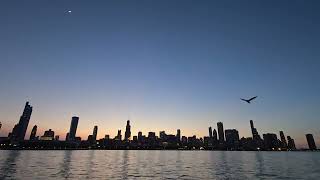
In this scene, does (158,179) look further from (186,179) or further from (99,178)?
(99,178)

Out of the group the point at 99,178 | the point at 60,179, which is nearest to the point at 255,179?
the point at 99,178

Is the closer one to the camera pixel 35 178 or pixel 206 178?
pixel 35 178

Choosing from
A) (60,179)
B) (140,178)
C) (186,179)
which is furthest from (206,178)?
(60,179)

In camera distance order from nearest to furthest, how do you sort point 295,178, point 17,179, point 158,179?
point 17,179 < point 158,179 < point 295,178

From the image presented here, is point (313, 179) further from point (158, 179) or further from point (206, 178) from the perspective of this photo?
point (158, 179)

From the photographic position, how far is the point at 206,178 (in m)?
52.2

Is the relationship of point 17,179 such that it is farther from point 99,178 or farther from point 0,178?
point 99,178

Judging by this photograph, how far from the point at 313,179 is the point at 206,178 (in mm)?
21939

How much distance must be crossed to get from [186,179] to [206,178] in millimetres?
5522

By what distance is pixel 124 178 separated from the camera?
48.7 meters

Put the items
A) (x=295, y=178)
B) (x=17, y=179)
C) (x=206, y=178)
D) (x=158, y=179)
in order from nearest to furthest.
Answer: (x=17, y=179), (x=158, y=179), (x=206, y=178), (x=295, y=178)

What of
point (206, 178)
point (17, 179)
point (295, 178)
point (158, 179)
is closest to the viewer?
point (17, 179)

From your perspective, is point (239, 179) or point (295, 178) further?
point (295, 178)

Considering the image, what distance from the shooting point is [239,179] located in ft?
164
